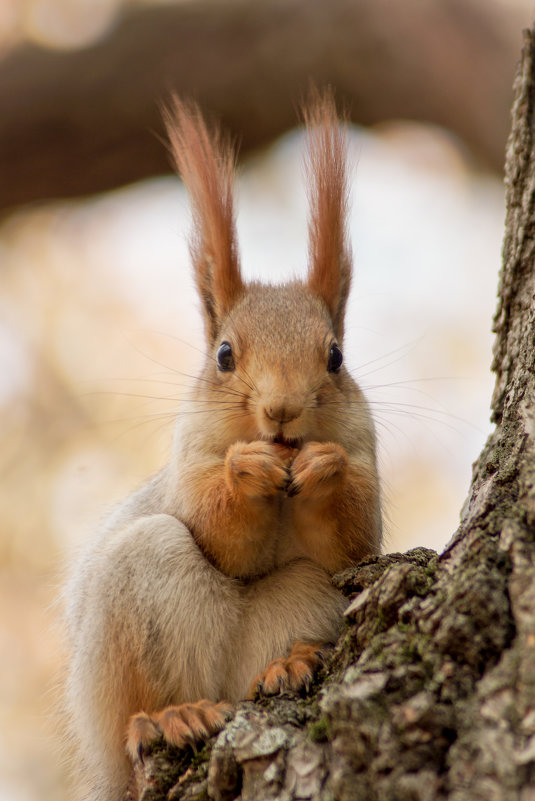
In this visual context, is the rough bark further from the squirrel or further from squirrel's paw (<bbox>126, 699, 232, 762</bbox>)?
squirrel's paw (<bbox>126, 699, 232, 762</bbox>)

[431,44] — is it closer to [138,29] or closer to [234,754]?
[138,29]

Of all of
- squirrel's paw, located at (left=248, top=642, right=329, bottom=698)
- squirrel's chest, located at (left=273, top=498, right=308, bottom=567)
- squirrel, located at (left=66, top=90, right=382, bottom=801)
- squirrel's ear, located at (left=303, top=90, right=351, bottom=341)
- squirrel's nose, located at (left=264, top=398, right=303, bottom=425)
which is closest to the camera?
squirrel's paw, located at (left=248, top=642, right=329, bottom=698)

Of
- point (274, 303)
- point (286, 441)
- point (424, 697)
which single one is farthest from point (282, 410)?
point (424, 697)

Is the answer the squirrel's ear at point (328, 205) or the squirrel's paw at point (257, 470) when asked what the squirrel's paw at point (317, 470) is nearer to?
the squirrel's paw at point (257, 470)

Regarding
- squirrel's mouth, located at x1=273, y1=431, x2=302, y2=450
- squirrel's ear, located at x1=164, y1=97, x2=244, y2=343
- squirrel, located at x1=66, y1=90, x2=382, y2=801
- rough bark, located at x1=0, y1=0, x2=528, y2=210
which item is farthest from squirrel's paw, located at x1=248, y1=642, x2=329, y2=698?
rough bark, located at x1=0, y1=0, x2=528, y2=210

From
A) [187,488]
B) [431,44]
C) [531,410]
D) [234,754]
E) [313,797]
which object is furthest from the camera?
[431,44]

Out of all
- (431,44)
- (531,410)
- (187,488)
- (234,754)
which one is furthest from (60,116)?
(234,754)
